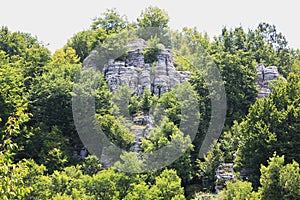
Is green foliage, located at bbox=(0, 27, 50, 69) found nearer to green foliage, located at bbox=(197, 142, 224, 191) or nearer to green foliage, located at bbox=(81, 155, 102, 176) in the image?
green foliage, located at bbox=(81, 155, 102, 176)

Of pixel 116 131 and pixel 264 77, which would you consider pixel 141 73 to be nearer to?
pixel 116 131

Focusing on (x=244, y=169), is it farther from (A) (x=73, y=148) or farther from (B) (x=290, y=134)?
Answer: (A) (x=73, y=148)

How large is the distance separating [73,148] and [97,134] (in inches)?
117

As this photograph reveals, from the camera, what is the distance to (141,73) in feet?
144

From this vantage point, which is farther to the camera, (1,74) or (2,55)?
(2,55)

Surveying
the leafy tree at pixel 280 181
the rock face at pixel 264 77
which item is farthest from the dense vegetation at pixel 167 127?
the rock face at pixel 264 77

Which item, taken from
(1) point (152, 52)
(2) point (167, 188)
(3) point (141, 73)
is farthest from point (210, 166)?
(1) point (152, 52)

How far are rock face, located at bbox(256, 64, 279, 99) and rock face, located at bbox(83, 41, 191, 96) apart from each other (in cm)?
637

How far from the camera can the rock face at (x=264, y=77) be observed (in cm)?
4372

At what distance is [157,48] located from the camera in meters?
46.6

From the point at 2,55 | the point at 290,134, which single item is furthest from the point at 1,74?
the point at 290,134

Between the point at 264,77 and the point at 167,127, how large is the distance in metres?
13.4

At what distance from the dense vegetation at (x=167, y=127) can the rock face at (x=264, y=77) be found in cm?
94

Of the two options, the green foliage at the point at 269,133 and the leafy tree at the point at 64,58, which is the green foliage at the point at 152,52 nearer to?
the leafy tree at the point at 64,58
